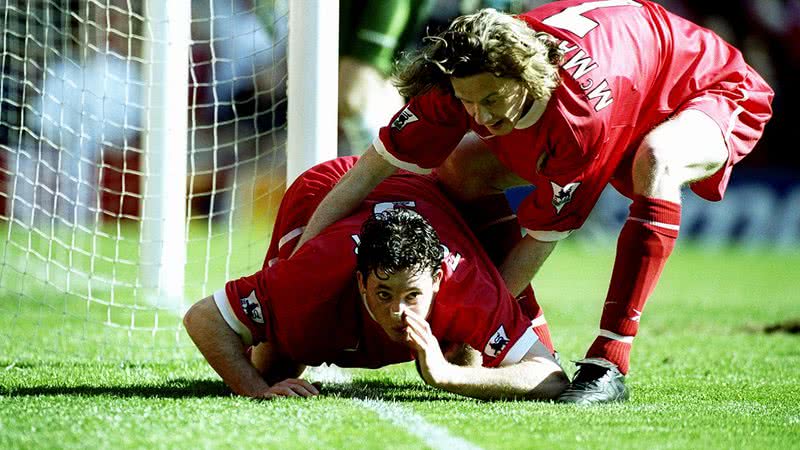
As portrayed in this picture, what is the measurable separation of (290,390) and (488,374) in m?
0.70

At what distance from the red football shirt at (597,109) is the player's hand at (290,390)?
0.93 metres

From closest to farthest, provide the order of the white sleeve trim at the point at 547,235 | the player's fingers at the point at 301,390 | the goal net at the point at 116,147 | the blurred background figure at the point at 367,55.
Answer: the player's fingers at the point at 301,390 → the white sleeve trim at the point at 547,235 → the goal net at the point at 116,147 → the blurred background figure at the point at 367,55

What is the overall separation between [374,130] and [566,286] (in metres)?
4.09

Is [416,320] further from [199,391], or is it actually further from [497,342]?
[199,391]

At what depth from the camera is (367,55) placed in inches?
276

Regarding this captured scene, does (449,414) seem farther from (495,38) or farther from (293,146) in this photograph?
(293,146)

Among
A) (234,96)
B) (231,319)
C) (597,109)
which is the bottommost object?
(234,96)

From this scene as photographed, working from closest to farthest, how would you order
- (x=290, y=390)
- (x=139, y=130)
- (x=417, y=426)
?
1. (x=417, y=426)
2. (x=290, y=390)
3. (x=139, y=130)

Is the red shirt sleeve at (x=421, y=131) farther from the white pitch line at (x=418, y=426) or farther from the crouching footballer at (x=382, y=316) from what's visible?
the white pitch line at (x=418, y=426)

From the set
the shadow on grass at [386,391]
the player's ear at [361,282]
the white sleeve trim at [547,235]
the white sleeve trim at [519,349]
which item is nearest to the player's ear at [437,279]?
the player's ear at [361,282]

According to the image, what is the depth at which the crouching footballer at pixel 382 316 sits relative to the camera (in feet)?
12.4

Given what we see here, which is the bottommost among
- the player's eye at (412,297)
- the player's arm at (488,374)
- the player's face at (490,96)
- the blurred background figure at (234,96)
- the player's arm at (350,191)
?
the blurred background figure at (234,96)

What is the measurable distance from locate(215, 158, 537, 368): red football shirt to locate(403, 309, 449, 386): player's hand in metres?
0.17

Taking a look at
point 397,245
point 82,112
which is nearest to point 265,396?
point 397,245
